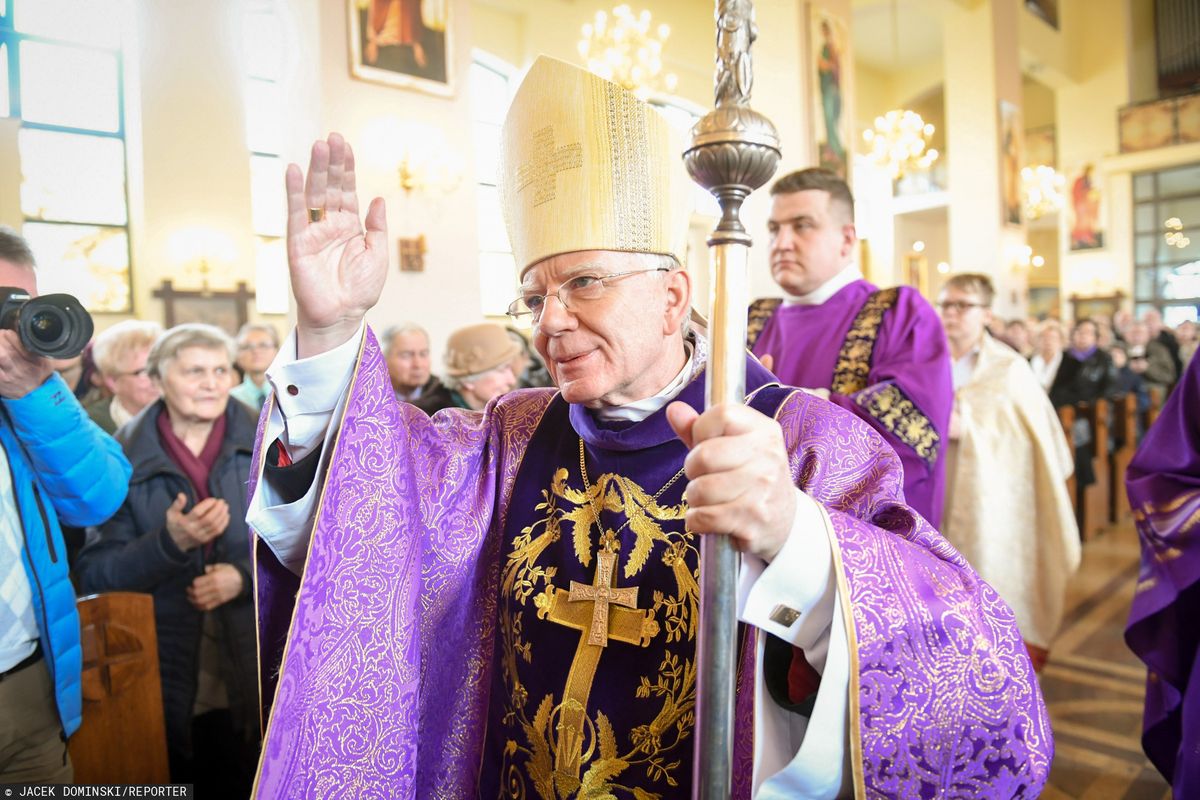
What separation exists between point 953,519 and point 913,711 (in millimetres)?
3906

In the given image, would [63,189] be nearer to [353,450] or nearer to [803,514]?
[353,450]

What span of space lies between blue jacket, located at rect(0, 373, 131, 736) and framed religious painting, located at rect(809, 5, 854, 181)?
7.38 m

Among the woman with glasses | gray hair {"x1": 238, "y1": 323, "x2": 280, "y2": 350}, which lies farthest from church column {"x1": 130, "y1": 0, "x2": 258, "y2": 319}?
the woman with glasses

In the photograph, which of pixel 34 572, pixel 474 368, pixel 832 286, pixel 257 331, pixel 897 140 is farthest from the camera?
pixel 897 140

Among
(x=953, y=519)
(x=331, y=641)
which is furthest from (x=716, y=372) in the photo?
(x=953, y=519)

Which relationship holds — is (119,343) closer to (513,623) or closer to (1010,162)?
(513,623)

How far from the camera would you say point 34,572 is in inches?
78.2

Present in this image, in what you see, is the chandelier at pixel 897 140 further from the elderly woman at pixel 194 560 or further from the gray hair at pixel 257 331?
the elderly woman at pixel 194 560

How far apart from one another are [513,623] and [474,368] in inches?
104

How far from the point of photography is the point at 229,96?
18.9 ft

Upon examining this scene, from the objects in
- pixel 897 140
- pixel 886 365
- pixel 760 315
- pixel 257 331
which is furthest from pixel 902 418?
pixel 897 140

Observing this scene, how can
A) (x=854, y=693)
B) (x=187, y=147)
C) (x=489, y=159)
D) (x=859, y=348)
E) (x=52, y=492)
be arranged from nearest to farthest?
(x=854, y=693)
(x=52, y=492)
(x=859, y=348)
(x=187, y=147)
(x=489, y=159)

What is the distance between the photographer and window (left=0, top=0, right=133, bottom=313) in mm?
2645

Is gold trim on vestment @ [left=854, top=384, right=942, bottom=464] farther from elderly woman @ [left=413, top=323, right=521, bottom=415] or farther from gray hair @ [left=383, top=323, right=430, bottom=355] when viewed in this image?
gray hair @ [left=383, top=323, right=430, bottom=355]
